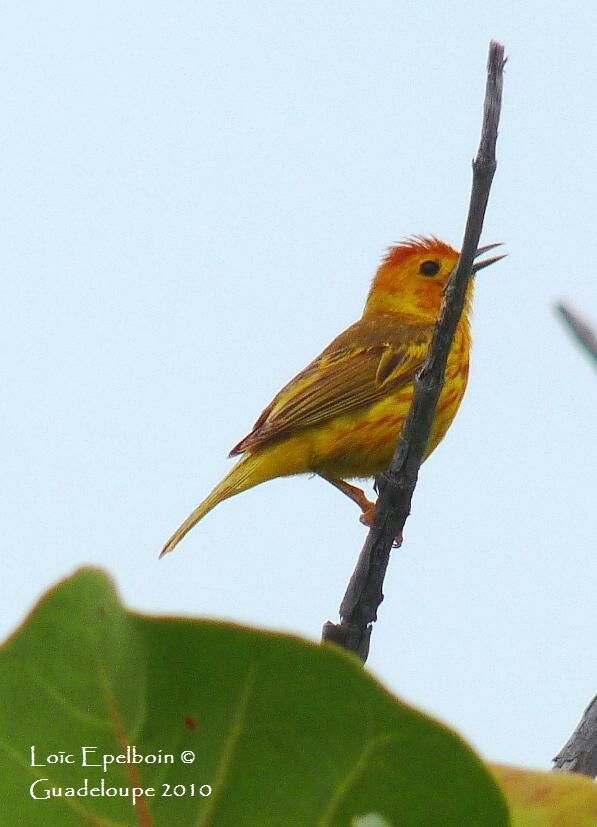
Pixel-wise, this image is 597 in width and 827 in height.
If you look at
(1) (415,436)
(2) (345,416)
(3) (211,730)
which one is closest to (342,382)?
(2) (345,416)

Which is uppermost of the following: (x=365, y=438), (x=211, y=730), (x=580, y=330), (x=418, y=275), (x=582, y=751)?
(x=418, y=275)

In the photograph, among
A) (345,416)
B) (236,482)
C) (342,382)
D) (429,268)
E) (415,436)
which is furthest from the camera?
(429,268)

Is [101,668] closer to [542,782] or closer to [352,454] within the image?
[542,782]

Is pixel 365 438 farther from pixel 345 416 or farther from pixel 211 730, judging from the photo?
pixel 211 730

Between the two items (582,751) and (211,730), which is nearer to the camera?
(211,730)

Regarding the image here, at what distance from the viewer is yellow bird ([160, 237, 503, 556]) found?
543 cm

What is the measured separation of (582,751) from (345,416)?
303 centimetres

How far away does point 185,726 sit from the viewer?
1049 mm

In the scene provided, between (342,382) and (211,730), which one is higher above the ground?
(342,382)

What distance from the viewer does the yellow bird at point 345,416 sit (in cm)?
543

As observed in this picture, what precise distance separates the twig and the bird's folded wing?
9.30 feet

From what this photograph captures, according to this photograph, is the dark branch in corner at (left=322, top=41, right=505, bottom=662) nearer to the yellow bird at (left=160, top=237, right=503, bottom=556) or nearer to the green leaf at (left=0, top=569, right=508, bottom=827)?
the green leaf at (left=0, top=569, right=508, bottom=827)

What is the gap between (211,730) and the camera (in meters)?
1.04

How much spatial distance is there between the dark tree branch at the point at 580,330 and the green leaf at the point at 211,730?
0.99 feet
